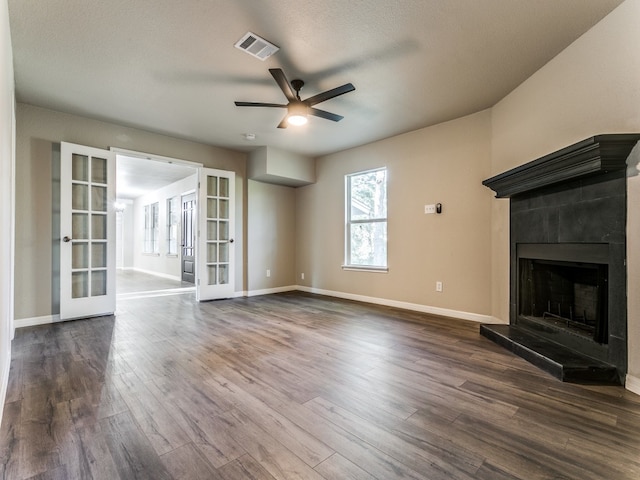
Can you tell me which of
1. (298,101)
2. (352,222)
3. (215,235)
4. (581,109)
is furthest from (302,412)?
(215,235)

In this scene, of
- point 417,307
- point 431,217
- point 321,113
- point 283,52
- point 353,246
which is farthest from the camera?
point 353,246

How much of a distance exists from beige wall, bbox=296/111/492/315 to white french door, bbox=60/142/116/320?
11.5 feet

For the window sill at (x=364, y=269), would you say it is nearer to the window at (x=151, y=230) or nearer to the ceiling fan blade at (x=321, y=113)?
the ceiling fan blade at (x=321, y=113)

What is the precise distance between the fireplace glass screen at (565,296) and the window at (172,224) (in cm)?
814

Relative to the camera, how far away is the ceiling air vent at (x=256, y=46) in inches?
93.8

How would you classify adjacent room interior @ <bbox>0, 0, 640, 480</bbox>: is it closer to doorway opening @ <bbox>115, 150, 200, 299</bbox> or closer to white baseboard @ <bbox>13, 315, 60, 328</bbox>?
white baseboard @ <bbox>13, 315, 60, 328</bbox>

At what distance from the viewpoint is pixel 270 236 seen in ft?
19.5

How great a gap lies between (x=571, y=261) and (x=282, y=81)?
2951 millimetres

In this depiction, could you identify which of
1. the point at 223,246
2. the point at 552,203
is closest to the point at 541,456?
the point at 552,203

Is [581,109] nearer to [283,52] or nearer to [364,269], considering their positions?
[283,52]

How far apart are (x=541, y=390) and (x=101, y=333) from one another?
416 cm

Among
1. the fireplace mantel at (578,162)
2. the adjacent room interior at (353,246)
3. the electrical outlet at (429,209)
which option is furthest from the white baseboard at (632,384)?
the electrical outlet at (429,209)

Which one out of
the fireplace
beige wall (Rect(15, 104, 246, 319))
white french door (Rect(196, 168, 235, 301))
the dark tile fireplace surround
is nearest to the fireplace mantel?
the dark tile fireplace surround

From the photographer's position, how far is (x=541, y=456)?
140 cm
